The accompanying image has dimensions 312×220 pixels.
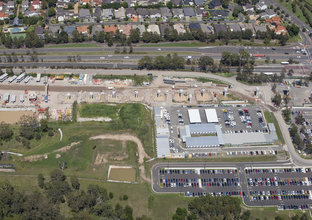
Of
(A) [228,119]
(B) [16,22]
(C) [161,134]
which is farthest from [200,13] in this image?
(B) [16,22]

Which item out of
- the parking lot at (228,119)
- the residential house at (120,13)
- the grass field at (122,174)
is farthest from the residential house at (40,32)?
the grass field at (122,174)

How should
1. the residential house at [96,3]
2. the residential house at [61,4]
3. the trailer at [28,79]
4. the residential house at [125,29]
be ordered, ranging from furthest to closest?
the residential house at [96,3]
the residential house at [61,4]
the residential house at [125,29]
the trailer at [28,79]

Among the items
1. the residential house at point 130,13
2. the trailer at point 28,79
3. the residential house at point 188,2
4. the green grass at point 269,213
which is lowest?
the green grass at point 269,213

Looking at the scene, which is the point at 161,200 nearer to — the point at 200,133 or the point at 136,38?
the point at 200,133

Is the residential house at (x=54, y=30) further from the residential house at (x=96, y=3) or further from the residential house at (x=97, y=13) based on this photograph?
the residential house at (x=96, y=3)

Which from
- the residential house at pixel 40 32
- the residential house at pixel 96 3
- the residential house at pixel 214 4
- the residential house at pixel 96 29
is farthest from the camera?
the residential house at pixel 214 4

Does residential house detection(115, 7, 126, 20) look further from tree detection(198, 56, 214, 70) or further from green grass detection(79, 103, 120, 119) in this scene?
green grass detection(79, 103, 120, 119)

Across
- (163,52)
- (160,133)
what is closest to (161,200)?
(160,133)

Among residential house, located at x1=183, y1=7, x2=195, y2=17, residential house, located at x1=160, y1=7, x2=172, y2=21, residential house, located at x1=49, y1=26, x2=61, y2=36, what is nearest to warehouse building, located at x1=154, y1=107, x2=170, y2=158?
residential house, located at x1=160, y1=7, x2=172, y2=21
